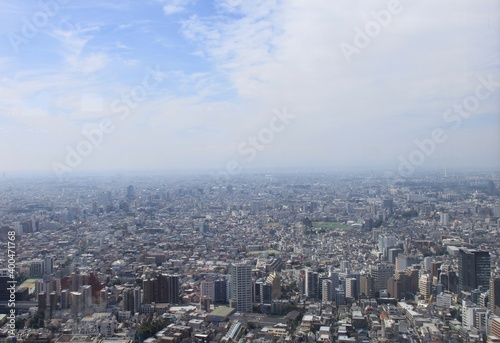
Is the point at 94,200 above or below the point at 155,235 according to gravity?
above

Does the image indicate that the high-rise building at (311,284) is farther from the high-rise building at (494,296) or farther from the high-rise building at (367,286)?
the high-rise building at (494,296)

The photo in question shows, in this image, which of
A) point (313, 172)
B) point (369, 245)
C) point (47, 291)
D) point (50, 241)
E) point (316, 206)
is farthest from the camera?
point (316, 206)

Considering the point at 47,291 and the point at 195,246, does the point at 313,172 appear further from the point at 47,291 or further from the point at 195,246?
the point at 47,291

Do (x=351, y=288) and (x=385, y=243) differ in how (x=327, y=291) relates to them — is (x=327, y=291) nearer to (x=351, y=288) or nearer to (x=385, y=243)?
(x=351, y=288)

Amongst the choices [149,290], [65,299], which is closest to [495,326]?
[149,290]

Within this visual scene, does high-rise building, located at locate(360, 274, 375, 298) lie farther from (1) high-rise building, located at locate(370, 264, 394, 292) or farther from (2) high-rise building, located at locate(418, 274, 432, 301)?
(2) high-rise building, located at locate(418, 274, 432, 301)

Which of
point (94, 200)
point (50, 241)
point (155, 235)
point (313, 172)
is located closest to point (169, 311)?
point (50, 241)
